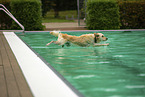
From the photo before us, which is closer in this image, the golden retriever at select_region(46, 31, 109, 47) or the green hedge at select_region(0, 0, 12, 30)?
the golden retriever at select_region(46, 31, 109, 47)

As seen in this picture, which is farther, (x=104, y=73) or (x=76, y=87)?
(x=104, y=73)

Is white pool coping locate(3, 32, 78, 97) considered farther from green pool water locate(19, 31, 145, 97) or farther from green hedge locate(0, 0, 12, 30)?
green hedge locate(0, 0, 12, 30)

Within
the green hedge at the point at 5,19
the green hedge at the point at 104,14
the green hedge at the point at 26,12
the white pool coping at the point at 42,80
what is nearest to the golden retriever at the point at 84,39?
the white pool coping at the point at 42,80

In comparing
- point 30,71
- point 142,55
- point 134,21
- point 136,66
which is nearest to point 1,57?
point 30,71

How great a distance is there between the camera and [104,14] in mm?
18484

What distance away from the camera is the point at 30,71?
557cm

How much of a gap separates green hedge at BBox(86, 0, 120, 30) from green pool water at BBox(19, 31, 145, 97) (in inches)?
362

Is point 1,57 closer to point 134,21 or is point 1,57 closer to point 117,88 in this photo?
point 117,88

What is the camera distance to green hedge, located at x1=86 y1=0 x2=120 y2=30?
18422 mm

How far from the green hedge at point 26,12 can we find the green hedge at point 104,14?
153 inches

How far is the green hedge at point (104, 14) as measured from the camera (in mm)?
18422

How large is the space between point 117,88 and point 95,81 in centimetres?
58

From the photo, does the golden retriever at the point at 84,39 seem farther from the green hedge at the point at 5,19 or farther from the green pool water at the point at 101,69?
the green hedge at the point at 5,19

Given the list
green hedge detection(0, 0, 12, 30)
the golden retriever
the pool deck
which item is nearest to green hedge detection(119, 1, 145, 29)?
green hedge detection(0, 0, 12, 30)
